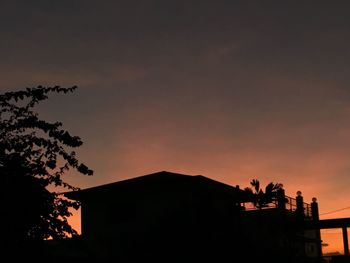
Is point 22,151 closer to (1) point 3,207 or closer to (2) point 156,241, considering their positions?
(1) point 3,207

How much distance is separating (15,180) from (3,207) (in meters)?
0.82

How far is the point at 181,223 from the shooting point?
3431 cm

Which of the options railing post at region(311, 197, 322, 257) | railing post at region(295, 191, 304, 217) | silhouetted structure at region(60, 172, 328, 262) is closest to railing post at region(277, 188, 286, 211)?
silhouetted structure at region(60, 172, 328, 262)

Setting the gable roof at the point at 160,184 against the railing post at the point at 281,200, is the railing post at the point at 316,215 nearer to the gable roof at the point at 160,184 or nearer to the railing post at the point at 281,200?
the railing post at the point at 281,200

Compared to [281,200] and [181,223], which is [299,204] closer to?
[281,200]

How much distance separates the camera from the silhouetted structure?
108 feet

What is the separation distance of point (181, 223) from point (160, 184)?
602 cm

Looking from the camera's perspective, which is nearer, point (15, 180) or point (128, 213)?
point (15, 180)

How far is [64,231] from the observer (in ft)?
54.6

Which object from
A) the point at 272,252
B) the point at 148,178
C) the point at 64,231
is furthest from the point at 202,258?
the point at 64,231

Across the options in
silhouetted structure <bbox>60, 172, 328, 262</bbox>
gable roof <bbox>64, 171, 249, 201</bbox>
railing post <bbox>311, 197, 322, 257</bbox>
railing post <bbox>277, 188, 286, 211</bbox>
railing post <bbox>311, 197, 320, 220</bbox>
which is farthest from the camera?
railing post <bbox>311, 197, 322, 257</bbox>

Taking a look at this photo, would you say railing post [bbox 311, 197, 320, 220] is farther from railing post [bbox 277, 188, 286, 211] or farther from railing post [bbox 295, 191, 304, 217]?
railing post [bbox 277, 188, 286, 211]

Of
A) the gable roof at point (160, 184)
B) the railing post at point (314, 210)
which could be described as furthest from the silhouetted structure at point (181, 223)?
the railing post at point (314, 210)

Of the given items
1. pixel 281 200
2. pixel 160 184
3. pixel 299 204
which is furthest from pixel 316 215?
pixel 160 184
